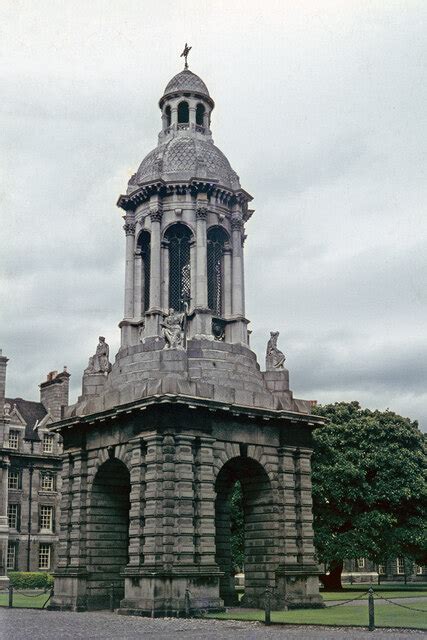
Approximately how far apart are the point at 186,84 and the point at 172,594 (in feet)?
78.0

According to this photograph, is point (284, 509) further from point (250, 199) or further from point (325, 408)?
point (325, 408)

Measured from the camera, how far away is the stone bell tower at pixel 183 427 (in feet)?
104

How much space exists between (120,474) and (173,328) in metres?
7.26

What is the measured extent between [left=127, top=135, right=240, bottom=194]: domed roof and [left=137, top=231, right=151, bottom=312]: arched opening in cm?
242

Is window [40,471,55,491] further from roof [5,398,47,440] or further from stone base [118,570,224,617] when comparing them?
stone base [118,570,224,617]

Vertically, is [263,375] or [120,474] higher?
[263,375]

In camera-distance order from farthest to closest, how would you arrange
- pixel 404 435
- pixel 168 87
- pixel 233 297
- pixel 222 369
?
pixel 404 435
pixel 168 87
pixel 233 297
pixel 222 369

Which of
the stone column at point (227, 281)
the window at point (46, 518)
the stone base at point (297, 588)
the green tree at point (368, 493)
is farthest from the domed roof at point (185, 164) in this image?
the window at point (46, 518)

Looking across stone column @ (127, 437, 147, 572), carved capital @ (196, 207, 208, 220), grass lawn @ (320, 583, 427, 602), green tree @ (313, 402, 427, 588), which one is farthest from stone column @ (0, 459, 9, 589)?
carved capital @ (196, 207, 208, 220)

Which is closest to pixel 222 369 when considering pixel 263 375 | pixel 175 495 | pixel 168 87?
pixel 263 375

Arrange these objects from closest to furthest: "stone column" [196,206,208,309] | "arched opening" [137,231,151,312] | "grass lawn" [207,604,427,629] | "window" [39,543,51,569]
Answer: "grass lawn" [207,604,427,629], "stone column" [196,206,208,309], "arched opening" [137,231,151,312], "window" [39,543,51,569]

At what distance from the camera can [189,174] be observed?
3875cm

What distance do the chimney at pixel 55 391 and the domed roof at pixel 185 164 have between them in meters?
41.7

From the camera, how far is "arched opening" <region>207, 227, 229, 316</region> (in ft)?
127
